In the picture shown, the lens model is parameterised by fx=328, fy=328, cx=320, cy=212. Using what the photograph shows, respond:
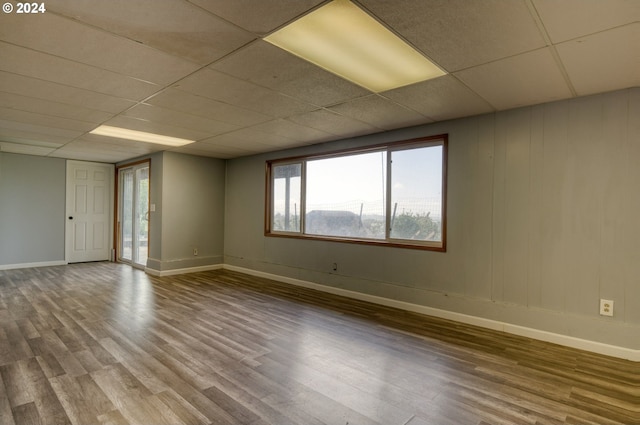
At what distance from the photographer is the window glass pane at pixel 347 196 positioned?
185 inches

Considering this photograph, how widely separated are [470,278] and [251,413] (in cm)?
281

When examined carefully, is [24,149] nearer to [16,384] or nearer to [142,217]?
[142,217]

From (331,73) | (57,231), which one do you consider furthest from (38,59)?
(57,231)

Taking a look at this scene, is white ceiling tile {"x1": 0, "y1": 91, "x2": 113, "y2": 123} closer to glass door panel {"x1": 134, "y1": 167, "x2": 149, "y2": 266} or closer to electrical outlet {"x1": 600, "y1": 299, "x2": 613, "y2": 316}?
glass door panel {"x1": 134, "y1": 167, "x2": 149, "y2": 266}

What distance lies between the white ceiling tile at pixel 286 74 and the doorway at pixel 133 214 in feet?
16.1

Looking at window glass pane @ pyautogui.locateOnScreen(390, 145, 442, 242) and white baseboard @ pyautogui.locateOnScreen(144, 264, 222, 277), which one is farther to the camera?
white baseboard @ pyautogui.locateOnScreen(144, 264, 222, 277)

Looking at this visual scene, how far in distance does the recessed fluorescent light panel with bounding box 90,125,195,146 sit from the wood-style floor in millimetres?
2376

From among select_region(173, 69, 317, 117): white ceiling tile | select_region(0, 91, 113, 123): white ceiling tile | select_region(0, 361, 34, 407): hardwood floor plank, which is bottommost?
select_region(0, 361, 34, 407): hardwood floor plank

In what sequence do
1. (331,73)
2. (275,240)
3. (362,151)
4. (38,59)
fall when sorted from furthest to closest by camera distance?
(275,240), (362,151), (331,73), (38,59)

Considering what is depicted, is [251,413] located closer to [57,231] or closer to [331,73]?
[331,73]

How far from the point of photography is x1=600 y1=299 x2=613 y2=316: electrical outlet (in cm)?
296

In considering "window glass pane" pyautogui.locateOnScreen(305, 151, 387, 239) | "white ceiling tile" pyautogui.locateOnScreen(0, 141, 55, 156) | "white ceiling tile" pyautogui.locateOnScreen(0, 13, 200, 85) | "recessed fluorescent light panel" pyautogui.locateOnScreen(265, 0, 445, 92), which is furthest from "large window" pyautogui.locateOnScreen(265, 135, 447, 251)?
"white ceiling tile" pyautogui.locateOnScreen(0, 141, 55, 156)

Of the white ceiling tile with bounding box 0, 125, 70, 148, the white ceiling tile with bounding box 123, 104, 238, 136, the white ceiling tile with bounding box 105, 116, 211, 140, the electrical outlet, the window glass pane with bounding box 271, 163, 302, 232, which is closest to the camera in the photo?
the electrical outlet

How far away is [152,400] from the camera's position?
2156 mm
